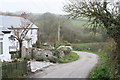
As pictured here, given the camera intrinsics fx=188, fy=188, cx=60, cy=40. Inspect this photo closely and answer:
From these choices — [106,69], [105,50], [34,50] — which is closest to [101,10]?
[105,50]

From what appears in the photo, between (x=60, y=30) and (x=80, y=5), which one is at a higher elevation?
(x=80, y=5)

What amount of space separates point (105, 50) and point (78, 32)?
221 cm

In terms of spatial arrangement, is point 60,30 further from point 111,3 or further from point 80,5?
point 111,3

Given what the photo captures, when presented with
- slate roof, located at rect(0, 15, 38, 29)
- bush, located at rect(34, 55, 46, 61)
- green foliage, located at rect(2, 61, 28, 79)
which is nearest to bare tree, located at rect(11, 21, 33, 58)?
slate roof, located at rect(0, 15, 38, 29)

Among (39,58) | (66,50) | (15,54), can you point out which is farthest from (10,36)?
(66,50)

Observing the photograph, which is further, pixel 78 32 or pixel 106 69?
pixel 78 32

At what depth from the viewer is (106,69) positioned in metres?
10.7

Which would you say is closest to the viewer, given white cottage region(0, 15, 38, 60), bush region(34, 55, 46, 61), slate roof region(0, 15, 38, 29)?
white cottage region(0, 15, 38, 60)

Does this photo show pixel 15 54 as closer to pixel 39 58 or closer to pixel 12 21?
pixel 39 58

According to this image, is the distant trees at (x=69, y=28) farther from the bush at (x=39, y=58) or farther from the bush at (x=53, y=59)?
the bush at (x=39, y=58)

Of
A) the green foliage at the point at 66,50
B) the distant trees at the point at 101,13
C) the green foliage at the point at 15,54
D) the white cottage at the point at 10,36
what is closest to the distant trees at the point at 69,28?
the distant trees at the point at 101,13

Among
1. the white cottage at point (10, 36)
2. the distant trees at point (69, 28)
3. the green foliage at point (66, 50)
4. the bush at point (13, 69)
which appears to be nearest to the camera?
the bush at point (13, 69)

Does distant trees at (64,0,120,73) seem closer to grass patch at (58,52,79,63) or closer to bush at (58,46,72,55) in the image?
grass patch at (58,52,79,63)

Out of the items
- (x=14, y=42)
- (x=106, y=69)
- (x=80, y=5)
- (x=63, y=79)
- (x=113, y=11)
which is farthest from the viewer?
(x=14, y=42)
